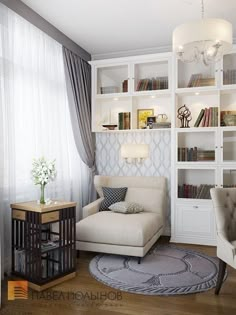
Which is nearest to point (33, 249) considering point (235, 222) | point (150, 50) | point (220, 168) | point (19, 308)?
point (19, 308)

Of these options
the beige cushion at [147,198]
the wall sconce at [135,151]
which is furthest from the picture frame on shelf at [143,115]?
the beige cushion at [147,198]

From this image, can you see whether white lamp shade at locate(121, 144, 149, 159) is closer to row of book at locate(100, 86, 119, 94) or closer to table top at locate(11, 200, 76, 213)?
row of book at locate(100, 86, 119, 94)

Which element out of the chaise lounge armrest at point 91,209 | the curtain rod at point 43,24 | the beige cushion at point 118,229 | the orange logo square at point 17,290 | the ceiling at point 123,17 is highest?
the ceiling at point 123,17

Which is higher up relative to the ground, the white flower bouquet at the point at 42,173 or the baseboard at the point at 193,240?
the white flower bouquet at the point at 42,173

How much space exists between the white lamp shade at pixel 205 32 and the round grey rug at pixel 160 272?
7.14 feet

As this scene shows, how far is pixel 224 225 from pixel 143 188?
1.85 meters

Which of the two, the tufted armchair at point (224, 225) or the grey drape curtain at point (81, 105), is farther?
the grey drape curtain at point (81, 105)

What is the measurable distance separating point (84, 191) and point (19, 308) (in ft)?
7.67

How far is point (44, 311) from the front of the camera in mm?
2357

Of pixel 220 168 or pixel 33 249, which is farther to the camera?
pixel 220 168

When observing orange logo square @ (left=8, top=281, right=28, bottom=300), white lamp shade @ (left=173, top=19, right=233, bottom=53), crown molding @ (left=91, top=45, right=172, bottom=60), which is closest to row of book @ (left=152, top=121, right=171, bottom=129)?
crown molding @ (left=91, top=45, right=172, bottom=60)

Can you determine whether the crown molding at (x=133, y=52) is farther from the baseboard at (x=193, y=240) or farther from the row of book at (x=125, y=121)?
the baseboard at (x=193, y=240)

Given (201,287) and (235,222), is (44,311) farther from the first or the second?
(235,222)

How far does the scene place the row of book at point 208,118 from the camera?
4.14 m
